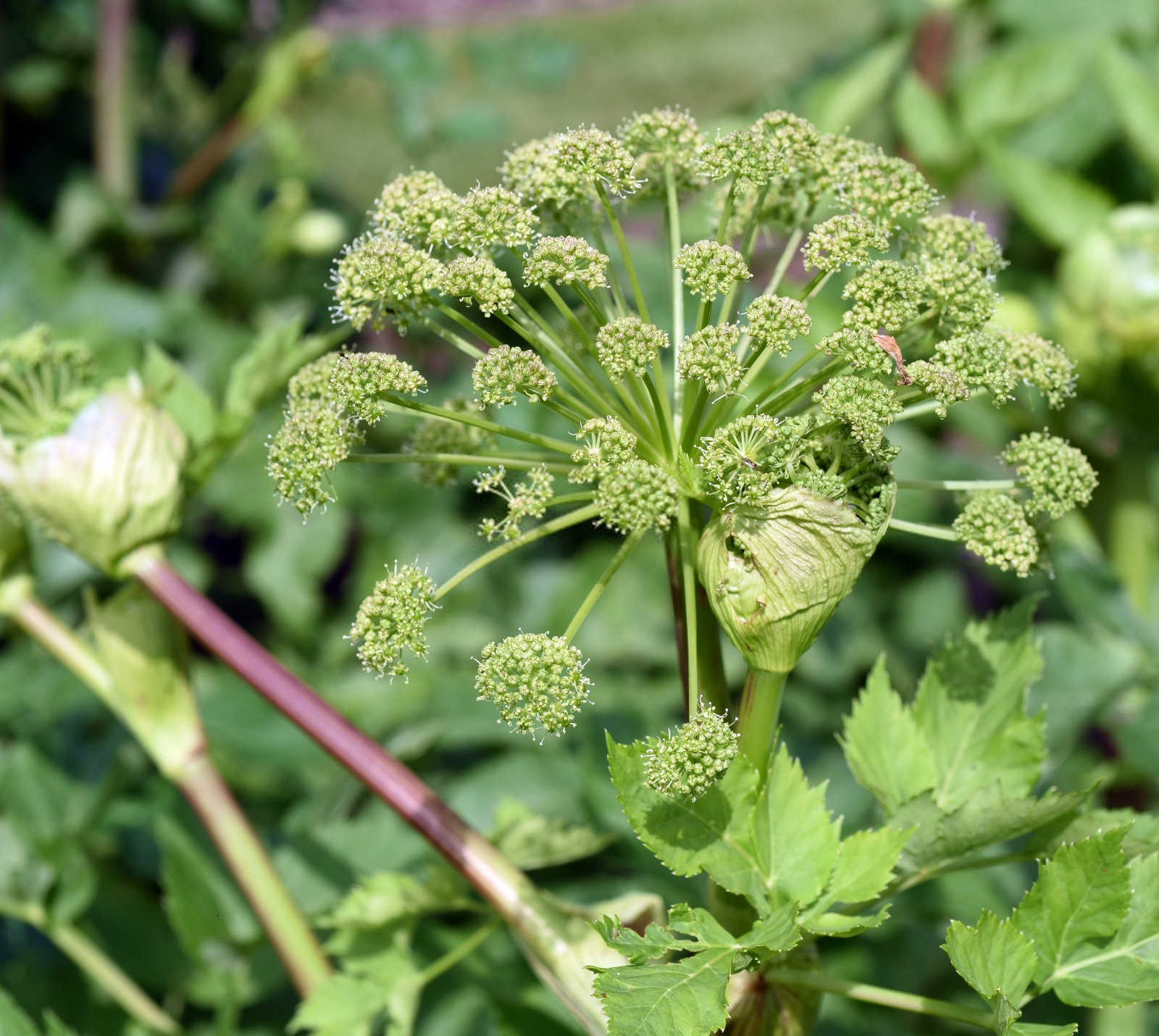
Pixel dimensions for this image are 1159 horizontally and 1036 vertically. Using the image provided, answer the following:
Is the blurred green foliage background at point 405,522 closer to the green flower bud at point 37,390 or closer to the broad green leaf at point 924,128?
the broad green leaf at point 924,128

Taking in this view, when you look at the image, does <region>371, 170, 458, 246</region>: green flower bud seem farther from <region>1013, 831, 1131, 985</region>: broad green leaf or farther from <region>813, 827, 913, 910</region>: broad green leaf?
<region>1013, 831, 1131, 985</region>: broad green leaf

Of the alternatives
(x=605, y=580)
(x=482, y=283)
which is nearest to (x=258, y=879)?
(x=605, y=580)

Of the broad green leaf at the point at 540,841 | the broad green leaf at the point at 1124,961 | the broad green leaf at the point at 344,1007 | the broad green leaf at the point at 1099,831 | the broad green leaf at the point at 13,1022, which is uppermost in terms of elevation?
the broad green leaf at the point at 1099,831

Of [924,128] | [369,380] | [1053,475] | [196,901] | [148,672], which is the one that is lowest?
[196,901]

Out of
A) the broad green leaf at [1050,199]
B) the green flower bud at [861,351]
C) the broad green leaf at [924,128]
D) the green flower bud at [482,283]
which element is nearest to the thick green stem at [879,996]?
the green flower bud at [861,351]

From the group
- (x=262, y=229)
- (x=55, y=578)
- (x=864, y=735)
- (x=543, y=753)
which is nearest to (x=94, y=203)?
(x=262, y=229)

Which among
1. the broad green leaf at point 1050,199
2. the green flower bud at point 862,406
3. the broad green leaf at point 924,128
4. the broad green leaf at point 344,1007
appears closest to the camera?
the green flower bud at point 862,406

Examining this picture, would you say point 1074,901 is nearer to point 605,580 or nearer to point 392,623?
point 605,580
